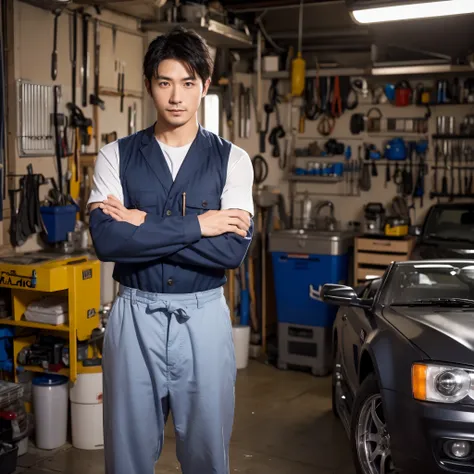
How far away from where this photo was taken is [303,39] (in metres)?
7.02

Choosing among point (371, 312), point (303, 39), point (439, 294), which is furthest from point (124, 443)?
point (303, 39)

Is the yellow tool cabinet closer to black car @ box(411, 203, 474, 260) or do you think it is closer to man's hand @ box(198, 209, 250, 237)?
man's hand @ box(198, 209, 250, 237)

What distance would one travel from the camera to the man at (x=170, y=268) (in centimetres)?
219

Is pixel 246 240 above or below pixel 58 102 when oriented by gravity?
below

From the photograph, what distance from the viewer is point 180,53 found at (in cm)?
221

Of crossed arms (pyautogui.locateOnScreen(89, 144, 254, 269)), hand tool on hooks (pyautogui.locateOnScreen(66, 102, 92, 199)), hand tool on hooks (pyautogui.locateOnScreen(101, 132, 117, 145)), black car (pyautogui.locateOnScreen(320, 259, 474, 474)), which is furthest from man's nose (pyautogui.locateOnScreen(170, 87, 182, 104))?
hand tool on hooks (pyautogui.locateOnScreen(101, 132, 117, 145))

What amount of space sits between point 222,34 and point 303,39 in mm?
1476

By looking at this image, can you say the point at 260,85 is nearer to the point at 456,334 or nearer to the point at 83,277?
the point at 83,277

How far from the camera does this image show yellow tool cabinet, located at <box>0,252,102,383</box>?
3.98 m

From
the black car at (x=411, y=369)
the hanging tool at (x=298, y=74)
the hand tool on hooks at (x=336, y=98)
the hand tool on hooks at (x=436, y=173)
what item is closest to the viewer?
the black car at (x=411, y=369)

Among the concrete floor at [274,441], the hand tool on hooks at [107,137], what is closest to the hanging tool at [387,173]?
the concrete floor at [274,441]

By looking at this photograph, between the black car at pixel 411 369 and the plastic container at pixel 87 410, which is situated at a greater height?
the black car at pixel 411 369

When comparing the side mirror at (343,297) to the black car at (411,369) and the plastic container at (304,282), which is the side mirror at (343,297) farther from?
the plastic container at (304,282)

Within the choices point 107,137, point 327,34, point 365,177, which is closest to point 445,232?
point 365,177
